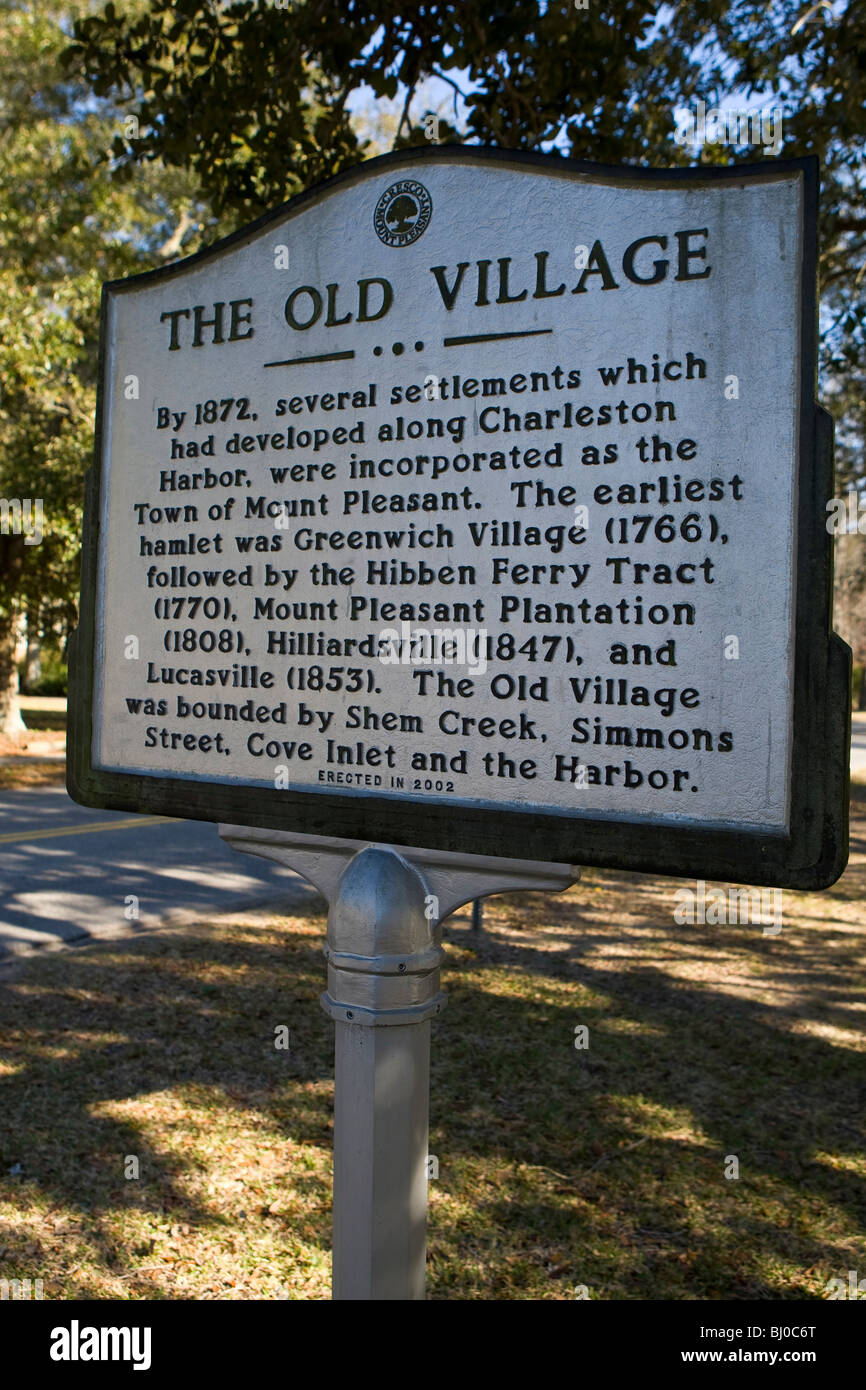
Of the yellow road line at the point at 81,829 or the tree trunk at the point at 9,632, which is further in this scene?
the tree trunk at the point at 9,632

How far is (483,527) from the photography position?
2.03 meters

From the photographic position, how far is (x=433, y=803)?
81.0 inches

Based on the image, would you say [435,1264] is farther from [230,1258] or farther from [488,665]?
[488,665]

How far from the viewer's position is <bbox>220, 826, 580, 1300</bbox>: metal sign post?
207 centimetres

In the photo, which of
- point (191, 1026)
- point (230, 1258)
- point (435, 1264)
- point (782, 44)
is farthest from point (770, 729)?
point (782, 44)

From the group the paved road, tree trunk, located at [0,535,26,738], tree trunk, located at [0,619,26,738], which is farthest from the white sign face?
tree trunk, located at [0,619,26,738]

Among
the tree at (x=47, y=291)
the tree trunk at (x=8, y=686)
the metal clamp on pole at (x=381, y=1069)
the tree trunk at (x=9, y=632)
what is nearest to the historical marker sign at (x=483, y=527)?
the metal clamp on pole at (x=381, y=1069)

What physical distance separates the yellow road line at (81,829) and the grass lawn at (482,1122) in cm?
356

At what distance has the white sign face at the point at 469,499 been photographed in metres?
1.82

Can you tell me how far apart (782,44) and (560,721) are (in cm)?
667

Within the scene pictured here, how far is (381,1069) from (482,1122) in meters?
2.30

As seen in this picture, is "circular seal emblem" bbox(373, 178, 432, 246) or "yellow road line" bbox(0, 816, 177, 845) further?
"yellow road line" bbox(0, 816, 177, 845)

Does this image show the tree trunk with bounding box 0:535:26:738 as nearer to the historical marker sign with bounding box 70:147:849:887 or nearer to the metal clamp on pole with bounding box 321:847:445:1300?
the historical marker sign with bounding box 70:147:849:887

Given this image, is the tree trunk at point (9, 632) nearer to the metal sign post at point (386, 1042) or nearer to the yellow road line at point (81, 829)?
the yellow road line at point (81, 829)
